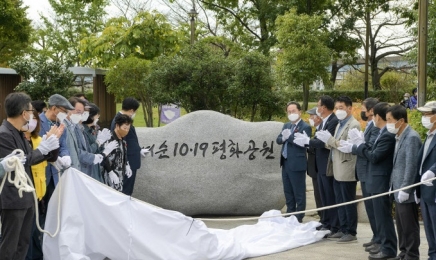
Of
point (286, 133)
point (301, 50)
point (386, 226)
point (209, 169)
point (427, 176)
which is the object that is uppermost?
point (301, 50)

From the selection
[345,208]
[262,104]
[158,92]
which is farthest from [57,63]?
[345,208]

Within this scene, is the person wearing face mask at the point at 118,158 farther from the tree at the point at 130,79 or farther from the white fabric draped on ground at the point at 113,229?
the tree at the point at 130,79

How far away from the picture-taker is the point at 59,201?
702 centimetres

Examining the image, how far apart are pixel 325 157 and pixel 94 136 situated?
302 cm

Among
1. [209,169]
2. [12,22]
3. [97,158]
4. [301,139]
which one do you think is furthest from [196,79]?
[12,22]

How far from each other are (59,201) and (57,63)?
2020 centimetres

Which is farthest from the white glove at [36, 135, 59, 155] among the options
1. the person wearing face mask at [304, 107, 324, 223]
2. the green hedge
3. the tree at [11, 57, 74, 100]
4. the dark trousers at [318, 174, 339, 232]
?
the green hedge

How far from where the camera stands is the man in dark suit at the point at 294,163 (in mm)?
9453

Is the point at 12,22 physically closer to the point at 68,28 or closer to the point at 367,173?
the point at 68,28

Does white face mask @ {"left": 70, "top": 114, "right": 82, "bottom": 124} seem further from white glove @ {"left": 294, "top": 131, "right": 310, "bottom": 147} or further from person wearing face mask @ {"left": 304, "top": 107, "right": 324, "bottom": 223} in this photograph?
person wearing face mask @ {"left": 304, "top": 107, "right": 324, "bottom": 223}

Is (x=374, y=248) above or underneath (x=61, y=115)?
underneath

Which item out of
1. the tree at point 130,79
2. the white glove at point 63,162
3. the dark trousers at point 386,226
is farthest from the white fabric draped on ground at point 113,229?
the tree at point 130,79

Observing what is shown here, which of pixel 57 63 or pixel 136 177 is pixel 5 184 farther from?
pixel 57 63

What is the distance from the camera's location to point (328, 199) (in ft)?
29.5
